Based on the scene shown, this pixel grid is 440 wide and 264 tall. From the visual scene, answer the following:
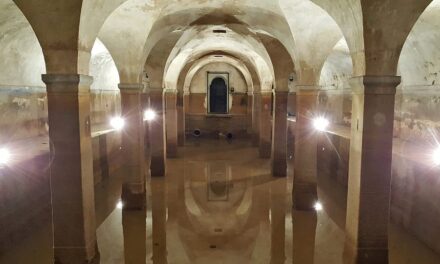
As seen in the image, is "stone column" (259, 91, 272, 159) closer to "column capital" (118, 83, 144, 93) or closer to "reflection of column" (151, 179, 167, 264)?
"reflection of column" (151, 179, 167, 264)

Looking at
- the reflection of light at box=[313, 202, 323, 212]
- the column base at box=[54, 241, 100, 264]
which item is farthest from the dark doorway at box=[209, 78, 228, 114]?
the column base at box=[54, 241, 100, 264]

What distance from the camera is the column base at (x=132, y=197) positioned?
8.90 meters

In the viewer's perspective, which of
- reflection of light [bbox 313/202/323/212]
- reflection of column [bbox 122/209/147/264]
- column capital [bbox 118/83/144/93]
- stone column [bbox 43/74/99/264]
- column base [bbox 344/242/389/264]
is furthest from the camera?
reflection of light [bbox 313/202/323/212]

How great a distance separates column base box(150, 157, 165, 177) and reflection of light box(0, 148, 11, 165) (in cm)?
486

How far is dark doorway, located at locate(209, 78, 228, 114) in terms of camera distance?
995 inches

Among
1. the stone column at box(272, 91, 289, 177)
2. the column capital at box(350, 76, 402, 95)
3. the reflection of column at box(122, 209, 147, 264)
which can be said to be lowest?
the reflection of column at box(122, 209, 147, 264)

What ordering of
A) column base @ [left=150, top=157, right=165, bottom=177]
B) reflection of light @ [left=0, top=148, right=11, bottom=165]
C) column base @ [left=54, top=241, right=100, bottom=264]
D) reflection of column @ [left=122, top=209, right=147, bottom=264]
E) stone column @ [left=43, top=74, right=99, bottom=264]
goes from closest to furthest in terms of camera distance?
1. stone column @ [left=43, top=74, right=99, bottom=264]
2. column base @ [left=54, top=241, right=100, bottom=264]
3. reflection of column @ [left=122, top=209, right=147, bottom=264]
4. reflection of light @ [left=0, top=148, right=11, bottom=165]
5. column base @ [left=150, top=157, right=165, bottom=177]

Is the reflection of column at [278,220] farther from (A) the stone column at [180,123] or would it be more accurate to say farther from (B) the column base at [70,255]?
(A) the stone column at [180,123]

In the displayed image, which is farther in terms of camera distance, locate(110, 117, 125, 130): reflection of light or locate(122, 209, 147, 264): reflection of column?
locate(110, 117, 125, 130): reflection of light

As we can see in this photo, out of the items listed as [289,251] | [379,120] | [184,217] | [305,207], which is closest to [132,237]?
[184,217]

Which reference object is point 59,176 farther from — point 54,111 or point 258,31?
point 258,31

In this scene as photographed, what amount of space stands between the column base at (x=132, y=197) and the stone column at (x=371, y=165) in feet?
17.8

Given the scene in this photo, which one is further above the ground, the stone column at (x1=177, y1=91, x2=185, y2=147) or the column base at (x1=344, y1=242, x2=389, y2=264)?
the stone column at (x1=177, y1=91, x2=185, y2=147)

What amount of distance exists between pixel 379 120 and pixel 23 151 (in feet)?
25.4
